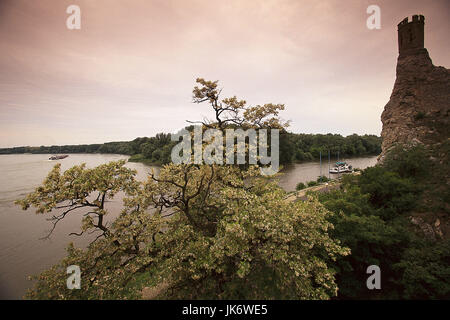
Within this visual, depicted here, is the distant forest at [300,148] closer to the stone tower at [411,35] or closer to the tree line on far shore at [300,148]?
the tree line on far shore at [300,148]

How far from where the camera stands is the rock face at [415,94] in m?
19.4

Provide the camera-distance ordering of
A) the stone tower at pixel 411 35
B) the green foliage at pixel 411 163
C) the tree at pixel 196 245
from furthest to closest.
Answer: the stone tower at pixel 411 35, the green foliage at pixel 411 163, the tree at pixel 196 245

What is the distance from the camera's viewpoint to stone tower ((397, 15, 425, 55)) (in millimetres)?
20433

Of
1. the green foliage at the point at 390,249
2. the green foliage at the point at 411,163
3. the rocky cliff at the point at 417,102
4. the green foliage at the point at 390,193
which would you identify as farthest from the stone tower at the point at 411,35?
the green foliage at the point at 390,249

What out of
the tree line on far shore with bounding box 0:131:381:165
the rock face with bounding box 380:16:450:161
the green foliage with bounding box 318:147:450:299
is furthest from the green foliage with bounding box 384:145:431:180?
the tree line on far shore with bounding box 0:131:381:165

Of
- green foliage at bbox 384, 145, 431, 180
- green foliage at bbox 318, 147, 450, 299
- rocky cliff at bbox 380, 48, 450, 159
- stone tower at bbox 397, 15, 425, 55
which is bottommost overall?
green foliage at bbox 318, 147, 450, 299

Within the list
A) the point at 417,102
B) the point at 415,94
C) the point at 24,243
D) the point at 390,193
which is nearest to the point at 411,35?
the point at 415,94

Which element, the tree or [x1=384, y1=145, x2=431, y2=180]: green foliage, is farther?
[x1=384, y1=145, x2=431, y2=180]: green foliage

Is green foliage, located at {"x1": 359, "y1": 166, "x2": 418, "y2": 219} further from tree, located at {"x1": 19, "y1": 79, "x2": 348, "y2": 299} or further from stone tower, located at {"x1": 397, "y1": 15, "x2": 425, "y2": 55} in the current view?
stone tower, located at {"x1": 397, "y1": 15, "x2": 425, "y2": 55}

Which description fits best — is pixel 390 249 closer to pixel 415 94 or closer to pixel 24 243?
pixel 415 94

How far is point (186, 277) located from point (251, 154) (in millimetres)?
5227
